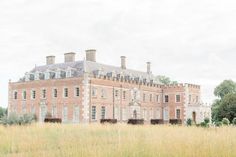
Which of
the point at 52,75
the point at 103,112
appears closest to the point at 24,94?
the point at 52,75

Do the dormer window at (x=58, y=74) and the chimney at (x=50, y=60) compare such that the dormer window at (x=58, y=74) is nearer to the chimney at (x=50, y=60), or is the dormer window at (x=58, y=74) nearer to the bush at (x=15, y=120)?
the chimney at (x=50, y=60)

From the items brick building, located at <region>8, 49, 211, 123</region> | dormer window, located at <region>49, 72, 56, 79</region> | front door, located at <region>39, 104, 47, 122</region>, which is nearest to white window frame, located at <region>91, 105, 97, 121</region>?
brick building, located at <region>8, 49, 211, 123</region>

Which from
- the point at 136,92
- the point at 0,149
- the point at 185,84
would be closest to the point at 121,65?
the point at 136,92

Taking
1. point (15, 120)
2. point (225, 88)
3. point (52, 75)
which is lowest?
point (15, 120)

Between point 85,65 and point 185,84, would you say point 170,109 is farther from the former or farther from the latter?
point 85,65

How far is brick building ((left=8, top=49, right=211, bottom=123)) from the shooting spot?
46125 mm

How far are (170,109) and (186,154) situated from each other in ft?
157

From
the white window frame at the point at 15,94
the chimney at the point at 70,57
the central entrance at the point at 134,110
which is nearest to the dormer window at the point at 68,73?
the chimney at the point at 70,57

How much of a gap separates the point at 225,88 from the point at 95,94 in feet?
120

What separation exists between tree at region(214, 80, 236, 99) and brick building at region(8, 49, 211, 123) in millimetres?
19499

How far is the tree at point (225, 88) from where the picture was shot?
75750 mm

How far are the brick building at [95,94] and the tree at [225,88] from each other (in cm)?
1950

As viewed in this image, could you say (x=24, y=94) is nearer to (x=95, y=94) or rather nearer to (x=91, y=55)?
(x=91, y=55)

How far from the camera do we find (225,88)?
76.3 meters
